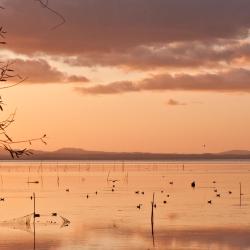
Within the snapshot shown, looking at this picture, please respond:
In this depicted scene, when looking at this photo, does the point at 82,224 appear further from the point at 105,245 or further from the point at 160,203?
the point at 160,203

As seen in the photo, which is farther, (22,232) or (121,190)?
(121,190)

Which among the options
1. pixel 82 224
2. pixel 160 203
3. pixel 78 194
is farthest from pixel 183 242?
pixel 78 194

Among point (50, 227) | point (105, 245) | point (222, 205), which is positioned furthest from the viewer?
point (222, 205)

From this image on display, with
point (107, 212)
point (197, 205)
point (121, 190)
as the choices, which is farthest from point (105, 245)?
point (121, 190)

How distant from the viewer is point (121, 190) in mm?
112375

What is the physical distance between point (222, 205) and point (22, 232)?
32117mm

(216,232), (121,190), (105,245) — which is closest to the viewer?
(105,245)

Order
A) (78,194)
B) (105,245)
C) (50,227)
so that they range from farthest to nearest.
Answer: (78,194)
(50,227)
(105,245)

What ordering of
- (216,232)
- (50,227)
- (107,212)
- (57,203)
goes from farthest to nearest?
(57,203) → (107,212) → (50,227) → (216,232)

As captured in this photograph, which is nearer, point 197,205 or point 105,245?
point 105,245

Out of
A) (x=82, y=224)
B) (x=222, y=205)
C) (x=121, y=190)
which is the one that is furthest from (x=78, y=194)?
(x=82, y=224)

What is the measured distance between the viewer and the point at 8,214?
74.4 m

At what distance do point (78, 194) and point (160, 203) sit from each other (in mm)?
21548

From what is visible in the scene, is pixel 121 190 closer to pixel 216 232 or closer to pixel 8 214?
pixel 8 214
